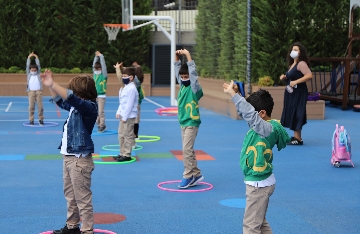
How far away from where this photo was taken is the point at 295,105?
13109 mm

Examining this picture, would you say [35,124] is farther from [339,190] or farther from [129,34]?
[129,34]

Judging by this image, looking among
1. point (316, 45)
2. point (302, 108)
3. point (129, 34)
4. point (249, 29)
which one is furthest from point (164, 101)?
point (302, 108)

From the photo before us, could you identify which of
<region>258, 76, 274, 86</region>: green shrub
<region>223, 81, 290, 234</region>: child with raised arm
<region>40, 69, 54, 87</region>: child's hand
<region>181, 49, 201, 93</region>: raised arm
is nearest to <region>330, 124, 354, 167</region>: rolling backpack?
<region>181, 49, 201, 93</region>: raised arm

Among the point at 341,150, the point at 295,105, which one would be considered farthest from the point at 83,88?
the point at 295,105

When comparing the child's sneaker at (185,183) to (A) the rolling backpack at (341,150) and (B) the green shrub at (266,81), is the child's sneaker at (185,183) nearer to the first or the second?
(A) the rolling backpack at (341,150)

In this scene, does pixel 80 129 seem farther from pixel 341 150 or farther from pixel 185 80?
pixel 341 150

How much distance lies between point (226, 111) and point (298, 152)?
296 inches

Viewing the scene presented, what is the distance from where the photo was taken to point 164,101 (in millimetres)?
27078

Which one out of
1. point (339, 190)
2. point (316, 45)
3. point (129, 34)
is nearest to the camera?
point (339, 190)

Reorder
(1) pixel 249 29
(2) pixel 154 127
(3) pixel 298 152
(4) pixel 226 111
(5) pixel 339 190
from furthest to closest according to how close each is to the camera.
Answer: (4) pixel 226 111 < (1) pixel 249 29 < (2) pixel 154 127 < (3) pixel 298 152 < (5) pixel 339 190

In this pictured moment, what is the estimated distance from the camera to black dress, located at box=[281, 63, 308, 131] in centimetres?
1292

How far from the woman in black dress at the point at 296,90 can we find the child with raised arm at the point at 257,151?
7.69 meters

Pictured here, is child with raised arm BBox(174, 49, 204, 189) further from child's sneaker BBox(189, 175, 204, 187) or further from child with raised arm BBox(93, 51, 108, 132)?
child with raised arm BBox(93, 51, 108, 132)

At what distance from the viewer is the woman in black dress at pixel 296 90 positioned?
12820mm
